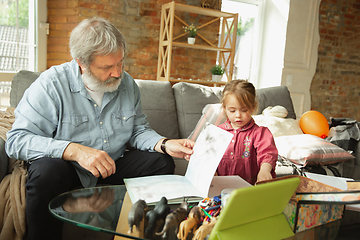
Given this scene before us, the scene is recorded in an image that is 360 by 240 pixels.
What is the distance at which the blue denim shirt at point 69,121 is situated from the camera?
3.85 ft

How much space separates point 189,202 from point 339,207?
50 cm

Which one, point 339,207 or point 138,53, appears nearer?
point 339,207

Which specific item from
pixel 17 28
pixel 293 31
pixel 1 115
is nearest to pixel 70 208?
pixel 1 115

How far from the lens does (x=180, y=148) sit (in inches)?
49.3

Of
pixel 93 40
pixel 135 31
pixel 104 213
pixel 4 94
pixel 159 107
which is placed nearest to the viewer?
pixel 104 213

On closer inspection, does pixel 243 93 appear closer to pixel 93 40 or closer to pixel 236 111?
pixel 236 111

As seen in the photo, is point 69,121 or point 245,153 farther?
point 245,153

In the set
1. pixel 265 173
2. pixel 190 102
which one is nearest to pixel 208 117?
pixel 190 102

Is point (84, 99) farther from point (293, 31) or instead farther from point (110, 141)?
point (293, 31)

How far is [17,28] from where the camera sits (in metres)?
2.82

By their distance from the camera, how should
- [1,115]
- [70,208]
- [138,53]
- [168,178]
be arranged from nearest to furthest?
[70,208] → [168,178] → [1,115] → [138,53]

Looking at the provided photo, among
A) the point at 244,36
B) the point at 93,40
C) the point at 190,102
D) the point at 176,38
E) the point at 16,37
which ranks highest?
the point at 244,36

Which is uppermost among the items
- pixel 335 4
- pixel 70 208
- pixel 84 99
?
pixel 335 4

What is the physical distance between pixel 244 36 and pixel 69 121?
10.9 ft
